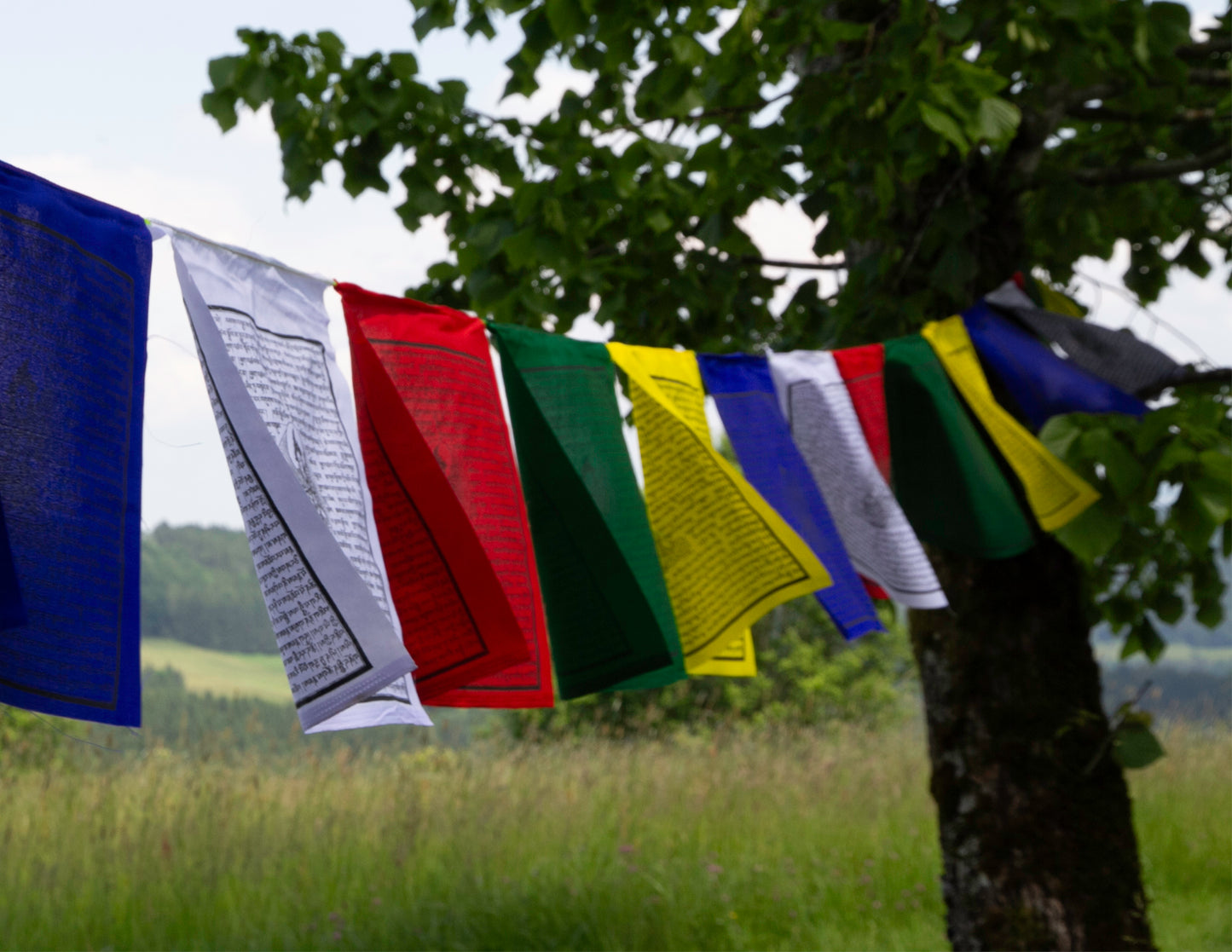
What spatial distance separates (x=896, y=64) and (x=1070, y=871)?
2.31m

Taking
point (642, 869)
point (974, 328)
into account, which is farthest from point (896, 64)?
Result: point (642, 869)

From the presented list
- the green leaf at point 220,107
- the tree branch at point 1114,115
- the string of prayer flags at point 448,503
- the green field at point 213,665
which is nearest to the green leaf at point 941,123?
the string of prayer flags at point 448,503

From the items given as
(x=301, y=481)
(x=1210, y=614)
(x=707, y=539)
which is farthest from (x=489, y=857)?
(x=301, y=481)

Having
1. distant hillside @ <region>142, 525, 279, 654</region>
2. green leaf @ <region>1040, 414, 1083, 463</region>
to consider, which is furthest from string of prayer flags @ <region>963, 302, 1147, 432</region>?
distant hillside @ <region>142, 525, 279, 654</region>

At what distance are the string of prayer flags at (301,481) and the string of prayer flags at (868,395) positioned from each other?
1334mm

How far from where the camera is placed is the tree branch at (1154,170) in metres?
3.18

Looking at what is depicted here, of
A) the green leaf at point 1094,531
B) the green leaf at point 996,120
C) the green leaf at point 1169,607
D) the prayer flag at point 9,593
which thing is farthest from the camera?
the green leaf at point 1169,607

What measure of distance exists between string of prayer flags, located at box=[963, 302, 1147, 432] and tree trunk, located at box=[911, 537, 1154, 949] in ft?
1.91

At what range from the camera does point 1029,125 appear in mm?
3207

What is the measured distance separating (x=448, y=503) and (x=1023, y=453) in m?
1.62

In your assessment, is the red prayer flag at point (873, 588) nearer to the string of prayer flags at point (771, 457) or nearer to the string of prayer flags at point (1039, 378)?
the string of prayer flags at point (771, 457)

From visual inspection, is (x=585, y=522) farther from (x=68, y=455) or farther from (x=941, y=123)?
(x=941, y=123)

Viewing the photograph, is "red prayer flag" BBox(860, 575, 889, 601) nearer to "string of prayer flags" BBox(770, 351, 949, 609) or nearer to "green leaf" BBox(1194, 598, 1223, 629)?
"string of prayer flags" BBox(770, 351, 949, 609)

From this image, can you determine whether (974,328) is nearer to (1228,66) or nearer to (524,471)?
(524,471)
